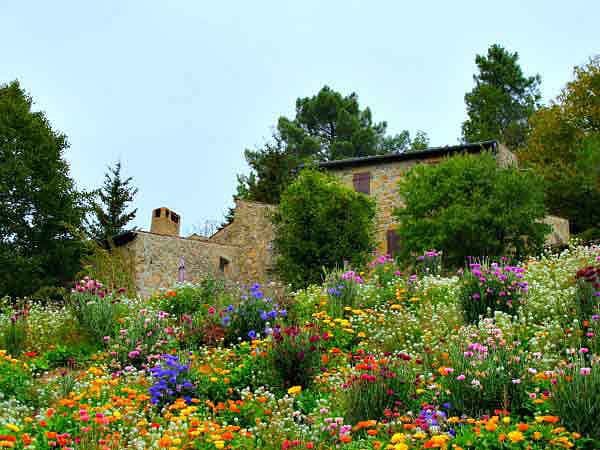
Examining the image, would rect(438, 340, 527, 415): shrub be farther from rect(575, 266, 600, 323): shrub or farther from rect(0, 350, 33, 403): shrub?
rect(0, 350, 33, 403): shrub

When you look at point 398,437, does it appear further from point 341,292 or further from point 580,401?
point 341,292

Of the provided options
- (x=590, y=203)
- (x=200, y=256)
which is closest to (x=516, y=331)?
(x=200, y=256)

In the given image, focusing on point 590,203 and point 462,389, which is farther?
point 590,203

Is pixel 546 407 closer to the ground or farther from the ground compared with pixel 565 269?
closer to the ground

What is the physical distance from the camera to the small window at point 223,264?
27.8 m

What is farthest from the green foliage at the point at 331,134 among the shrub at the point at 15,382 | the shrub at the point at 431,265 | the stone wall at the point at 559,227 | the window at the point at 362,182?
the shrub at the point at 15,382

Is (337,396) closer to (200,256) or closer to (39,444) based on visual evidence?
(39,444)

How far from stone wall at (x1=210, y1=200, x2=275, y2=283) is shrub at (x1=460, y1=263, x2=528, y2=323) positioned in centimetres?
1808

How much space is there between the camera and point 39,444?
6.49m

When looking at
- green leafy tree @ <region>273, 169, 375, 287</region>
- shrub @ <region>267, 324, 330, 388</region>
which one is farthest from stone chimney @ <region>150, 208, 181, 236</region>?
shrub @ <region>267, 324, 330, 388</region>

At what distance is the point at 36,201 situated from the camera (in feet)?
93.6

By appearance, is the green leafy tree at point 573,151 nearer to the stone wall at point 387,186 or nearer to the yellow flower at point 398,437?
the stone wall at point 387,186

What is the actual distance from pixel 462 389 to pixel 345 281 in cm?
508

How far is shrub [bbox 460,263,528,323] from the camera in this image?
10.0 metres
